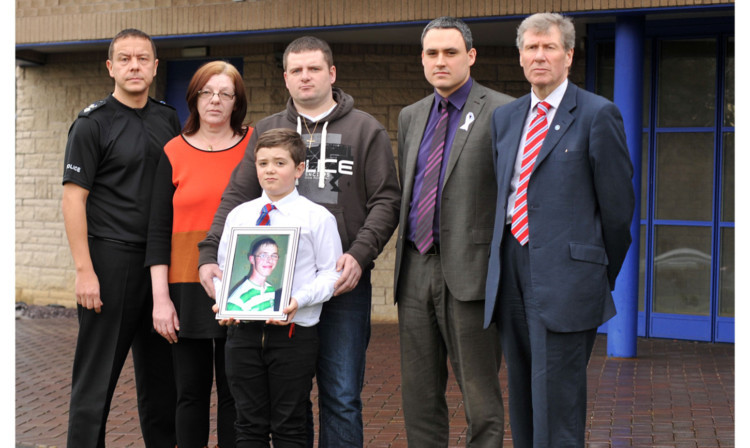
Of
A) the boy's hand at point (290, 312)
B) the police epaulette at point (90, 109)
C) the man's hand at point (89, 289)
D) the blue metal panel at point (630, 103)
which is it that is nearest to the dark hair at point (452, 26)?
the boy's hand at point (290, 312)

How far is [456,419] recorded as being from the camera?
612cm

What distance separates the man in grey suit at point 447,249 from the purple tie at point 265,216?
604mm

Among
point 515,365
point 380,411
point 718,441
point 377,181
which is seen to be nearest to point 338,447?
point 515,365

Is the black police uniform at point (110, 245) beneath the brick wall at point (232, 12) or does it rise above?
beneath

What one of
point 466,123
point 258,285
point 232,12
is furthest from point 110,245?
point 232,12

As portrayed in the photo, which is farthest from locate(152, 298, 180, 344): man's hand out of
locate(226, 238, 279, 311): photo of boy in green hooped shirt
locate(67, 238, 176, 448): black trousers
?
locate(226, 238, 279, 311): photo of boy in green hooped shirt

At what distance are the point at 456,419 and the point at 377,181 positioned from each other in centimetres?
258

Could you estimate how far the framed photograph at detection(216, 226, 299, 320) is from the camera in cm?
379

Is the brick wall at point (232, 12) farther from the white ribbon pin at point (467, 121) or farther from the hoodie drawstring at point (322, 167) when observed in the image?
the hoodie drawstring at point (322, 167)

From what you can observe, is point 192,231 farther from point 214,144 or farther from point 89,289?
point 89,289

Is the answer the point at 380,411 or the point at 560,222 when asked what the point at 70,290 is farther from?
the point at 560,222

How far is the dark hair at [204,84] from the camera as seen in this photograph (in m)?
4.36

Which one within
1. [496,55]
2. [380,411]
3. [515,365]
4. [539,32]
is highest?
[496,55]

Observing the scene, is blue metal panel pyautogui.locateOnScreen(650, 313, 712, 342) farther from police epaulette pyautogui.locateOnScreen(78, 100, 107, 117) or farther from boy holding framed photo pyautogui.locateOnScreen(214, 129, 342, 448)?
police epaulette pyautogui.locateOnScreen(78, 100, 107, 117)
